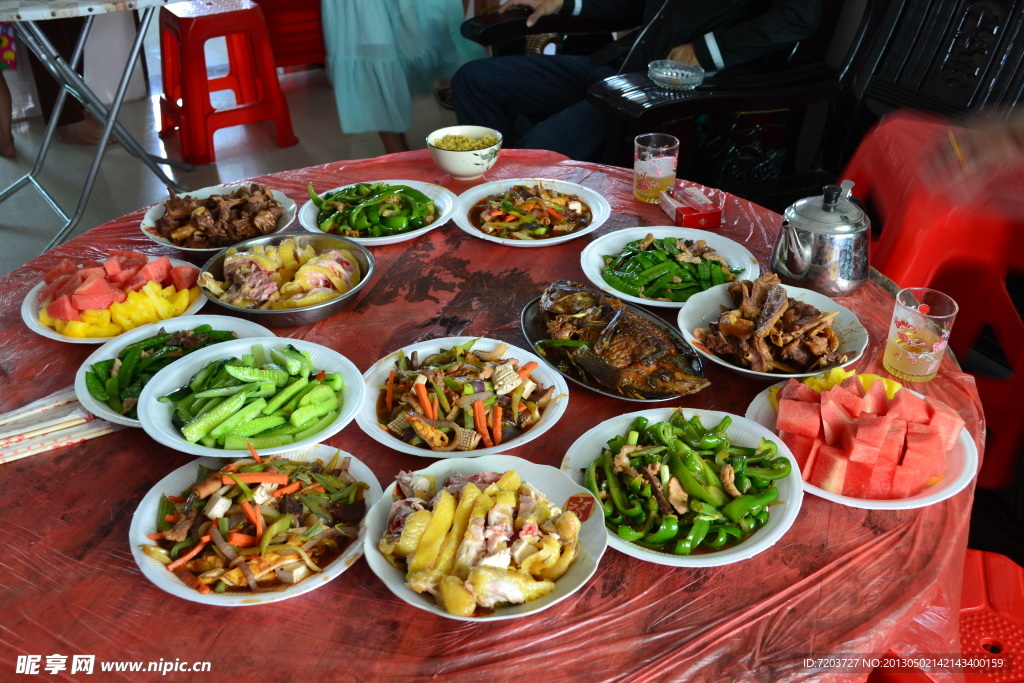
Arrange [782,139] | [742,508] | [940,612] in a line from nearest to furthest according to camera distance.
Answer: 1. [742,508]
2. [940,612]
3. [782,139]

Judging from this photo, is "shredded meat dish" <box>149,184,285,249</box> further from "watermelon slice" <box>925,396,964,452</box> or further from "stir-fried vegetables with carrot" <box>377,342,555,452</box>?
"watermelon slice" <box>925,396,964,452</box>

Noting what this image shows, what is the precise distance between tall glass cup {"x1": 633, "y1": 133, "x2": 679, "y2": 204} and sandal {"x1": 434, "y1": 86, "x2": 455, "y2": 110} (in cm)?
397

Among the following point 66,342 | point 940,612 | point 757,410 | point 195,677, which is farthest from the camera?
point 66,342

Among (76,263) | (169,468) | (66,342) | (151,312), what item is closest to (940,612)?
(169,468)

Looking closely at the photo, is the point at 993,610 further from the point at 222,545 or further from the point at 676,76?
the point at 676,76

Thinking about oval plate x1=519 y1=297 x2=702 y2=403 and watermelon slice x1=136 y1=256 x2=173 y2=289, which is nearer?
oval plate x1=519 y1=297 x2=702 y2=403

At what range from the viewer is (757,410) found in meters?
1.59

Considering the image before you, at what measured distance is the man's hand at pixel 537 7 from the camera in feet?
13.3

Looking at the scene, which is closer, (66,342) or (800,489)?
(800,489)

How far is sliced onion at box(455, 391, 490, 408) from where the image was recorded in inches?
60.7

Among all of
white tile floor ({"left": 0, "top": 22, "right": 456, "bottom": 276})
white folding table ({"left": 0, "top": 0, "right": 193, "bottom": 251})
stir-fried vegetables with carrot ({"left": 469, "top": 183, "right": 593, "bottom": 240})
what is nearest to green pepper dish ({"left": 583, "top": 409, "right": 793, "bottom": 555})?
stir-fried vegetables with carrot ({"left": 469, "top": 183, "right": 593, "bottom": 240})

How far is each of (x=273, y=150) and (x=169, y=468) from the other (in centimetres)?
459

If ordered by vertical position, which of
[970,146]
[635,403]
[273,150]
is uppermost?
[970,146]

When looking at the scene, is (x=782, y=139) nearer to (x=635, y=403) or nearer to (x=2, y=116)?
(x=635, y=403)
